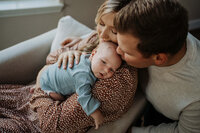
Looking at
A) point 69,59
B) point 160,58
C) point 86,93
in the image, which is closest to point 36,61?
point 69,59

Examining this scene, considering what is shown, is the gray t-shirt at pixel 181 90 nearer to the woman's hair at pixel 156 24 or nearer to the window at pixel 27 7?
the woman's hair at pixel 156 24

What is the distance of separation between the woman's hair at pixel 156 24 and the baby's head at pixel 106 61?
0.17 m

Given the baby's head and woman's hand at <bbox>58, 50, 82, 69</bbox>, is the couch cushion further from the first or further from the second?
the baby's head

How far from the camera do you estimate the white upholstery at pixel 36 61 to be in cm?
106

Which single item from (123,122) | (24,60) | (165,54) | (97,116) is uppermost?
(165,54)

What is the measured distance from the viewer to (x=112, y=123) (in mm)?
1029

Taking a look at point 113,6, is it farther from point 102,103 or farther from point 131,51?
point 102,103

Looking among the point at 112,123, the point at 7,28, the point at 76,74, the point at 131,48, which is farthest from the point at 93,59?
the point at 7,28

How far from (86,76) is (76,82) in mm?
76

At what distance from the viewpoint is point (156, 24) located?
0.70m

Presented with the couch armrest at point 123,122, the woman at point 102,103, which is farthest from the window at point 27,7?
the couch armrest at point 123,122

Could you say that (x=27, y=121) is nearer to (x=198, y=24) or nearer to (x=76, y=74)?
(x=76, y=74)

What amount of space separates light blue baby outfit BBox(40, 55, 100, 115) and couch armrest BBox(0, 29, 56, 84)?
31cm

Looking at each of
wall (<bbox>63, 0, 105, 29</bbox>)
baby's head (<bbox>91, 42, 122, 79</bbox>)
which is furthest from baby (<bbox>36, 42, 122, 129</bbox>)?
wall (<bbox>63, 0, 105, 29</bbox>)
